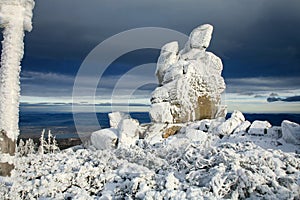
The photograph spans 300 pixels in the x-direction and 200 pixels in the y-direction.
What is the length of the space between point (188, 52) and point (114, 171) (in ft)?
43.7

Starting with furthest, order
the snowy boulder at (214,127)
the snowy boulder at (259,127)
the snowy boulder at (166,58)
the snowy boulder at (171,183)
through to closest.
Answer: the snowy boulder at (166,58), the snowy boulder at (214,127), the snowy boulder at (259,127), the snowy boulder at (171,183)

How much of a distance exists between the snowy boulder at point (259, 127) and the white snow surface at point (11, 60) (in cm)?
886

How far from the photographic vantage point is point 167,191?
5.48 m

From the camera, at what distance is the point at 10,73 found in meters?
Result: 6.73

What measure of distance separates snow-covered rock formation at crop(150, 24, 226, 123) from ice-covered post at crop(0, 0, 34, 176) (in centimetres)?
986

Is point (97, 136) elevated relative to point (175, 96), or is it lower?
lower

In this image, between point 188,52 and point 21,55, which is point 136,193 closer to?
point 21,55

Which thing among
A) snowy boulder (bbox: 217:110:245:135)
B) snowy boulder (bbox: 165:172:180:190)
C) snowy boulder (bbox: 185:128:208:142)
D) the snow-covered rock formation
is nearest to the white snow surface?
snowy boulder (bbox: 165:172:180:190)

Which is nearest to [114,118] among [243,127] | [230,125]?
[230,125]

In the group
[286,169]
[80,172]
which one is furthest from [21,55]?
[286,169]

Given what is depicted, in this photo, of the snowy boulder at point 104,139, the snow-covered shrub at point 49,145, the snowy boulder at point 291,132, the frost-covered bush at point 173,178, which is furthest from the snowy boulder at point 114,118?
the snowy boulder at point 291,132

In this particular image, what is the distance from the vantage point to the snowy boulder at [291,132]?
10500 mm

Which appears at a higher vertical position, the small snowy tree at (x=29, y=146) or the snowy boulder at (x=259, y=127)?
the snowy boulder at (x=259, y=127)

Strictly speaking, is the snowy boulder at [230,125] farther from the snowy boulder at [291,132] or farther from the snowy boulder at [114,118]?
the snowy boulder at [114,118]
